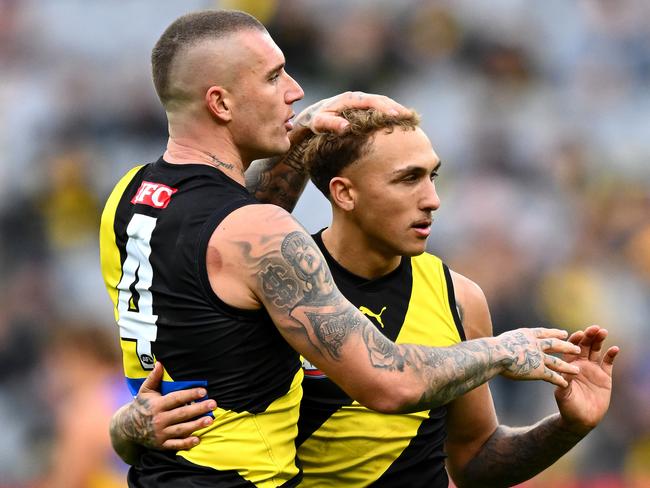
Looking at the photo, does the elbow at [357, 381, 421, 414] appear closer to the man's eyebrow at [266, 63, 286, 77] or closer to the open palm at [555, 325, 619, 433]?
the open palm at [555, 325, 619, 433]

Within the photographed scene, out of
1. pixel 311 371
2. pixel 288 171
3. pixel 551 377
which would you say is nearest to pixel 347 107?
pixel 288 171

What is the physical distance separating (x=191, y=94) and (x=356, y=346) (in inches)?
41.2

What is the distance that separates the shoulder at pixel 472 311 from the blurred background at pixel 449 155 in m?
3.67

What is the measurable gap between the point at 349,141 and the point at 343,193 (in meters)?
0.21

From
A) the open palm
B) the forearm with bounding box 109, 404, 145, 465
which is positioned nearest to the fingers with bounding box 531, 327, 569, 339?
the open palm

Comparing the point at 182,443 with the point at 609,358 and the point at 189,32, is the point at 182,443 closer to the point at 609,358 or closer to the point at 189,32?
the point at 189,32

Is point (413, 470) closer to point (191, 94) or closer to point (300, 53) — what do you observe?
point (191, 94)

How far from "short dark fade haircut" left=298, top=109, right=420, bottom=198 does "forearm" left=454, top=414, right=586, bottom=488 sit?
1272 mm

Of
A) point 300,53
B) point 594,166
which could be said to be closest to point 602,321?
point 594,166

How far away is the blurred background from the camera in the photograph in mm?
8320

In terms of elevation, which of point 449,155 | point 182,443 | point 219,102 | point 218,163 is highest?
point 449,155

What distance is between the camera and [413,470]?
4.20 meters

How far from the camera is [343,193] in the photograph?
4320 millimetres

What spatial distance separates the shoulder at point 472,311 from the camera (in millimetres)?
4348
